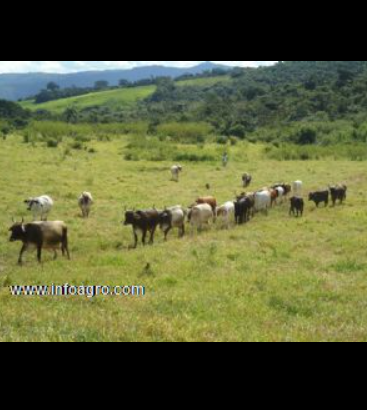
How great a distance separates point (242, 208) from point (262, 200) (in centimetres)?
205

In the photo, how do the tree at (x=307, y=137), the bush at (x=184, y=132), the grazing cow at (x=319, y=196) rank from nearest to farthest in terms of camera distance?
the grazing cow at (x=319, y=196) < the tree at (x=307, y=137) < the bush at (x=184, y=132)

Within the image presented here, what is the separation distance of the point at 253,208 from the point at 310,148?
86.4ft

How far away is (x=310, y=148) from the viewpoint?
45719 mm

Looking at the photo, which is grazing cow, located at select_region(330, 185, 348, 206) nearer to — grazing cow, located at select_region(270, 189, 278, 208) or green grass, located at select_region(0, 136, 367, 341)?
green grass, located at select_region(0, 136, 367, 341)

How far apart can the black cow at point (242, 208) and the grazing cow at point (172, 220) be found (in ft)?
Result: 9.33

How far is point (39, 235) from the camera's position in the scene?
43.8 ft

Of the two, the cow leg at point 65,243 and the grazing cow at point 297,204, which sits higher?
the cow leg at point 65,243

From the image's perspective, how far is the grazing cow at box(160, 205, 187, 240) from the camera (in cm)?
1650

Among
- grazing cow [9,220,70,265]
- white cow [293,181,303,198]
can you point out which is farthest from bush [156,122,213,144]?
grazing cow [9,220,70,265]

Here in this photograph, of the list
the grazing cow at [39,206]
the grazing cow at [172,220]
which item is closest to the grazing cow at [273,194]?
the grazing cow at [172,220]

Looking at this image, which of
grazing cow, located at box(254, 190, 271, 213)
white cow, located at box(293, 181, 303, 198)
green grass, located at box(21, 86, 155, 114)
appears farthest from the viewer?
green grass, located at box(21, 86, 155, 114)

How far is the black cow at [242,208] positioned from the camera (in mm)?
19344

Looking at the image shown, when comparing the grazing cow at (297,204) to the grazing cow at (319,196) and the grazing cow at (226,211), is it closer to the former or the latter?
the grazing cow at (319,196)

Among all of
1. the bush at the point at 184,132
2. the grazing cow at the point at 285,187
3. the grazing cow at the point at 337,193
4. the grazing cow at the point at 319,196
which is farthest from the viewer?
the bush at the point at 184,132
